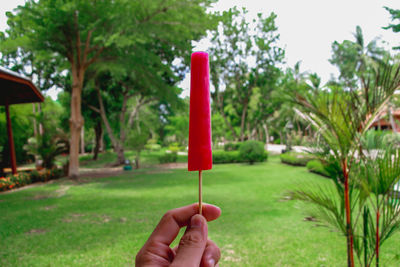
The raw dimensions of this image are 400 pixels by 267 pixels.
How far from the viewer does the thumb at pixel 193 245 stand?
4.31 ft

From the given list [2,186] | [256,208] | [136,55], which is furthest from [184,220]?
[136,55]

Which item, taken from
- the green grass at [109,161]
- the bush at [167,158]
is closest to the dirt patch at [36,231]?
the green grass at [109,161]

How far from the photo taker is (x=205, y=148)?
1.60 meters

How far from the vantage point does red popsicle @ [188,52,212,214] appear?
1603 mm

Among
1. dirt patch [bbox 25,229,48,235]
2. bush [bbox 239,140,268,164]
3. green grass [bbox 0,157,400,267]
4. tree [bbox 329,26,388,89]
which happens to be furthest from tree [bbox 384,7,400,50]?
tree [bbox 329,26,388,89]

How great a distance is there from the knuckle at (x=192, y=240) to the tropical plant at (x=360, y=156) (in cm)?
187

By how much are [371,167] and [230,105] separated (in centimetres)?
2504

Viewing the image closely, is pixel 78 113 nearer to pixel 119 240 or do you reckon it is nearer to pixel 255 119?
pixel 119 240

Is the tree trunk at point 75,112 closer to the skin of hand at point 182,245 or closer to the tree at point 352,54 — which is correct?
the skin of hand at point 182,245

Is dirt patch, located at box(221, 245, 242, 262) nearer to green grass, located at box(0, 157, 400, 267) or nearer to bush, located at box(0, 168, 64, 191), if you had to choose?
green grass, located at box(0, 157, 400, 267)

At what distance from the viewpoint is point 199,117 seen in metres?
1.60

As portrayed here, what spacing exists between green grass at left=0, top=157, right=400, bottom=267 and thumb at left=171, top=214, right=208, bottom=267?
224 centimetres

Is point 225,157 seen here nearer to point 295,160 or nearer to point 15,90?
point 295,160

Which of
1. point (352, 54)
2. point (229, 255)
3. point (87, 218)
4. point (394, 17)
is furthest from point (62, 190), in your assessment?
point (352, 54)
